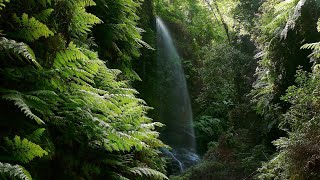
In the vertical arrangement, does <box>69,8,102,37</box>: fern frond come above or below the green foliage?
above

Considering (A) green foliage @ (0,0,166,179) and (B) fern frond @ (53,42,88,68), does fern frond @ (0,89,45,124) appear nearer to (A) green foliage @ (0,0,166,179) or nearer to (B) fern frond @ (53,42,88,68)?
(A) green foliage @ (0,0,166,179)

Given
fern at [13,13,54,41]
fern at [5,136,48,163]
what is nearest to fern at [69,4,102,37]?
fern at [13,13,54,41]

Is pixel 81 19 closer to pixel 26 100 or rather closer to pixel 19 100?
pixel 26 100

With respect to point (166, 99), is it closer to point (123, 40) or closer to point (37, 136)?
point (123, 40)

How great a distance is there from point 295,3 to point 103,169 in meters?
6.97

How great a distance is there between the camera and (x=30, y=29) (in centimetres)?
233

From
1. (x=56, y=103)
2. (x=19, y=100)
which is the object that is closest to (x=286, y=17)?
(x=56, y=103)

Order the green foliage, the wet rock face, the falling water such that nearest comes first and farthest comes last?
the green foliage, the wet rock face, the falling water

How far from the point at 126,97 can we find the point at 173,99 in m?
12.6

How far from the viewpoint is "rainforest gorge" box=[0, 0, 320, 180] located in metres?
2.31

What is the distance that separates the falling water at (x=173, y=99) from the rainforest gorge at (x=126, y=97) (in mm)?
105

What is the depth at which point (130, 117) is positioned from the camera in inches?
123

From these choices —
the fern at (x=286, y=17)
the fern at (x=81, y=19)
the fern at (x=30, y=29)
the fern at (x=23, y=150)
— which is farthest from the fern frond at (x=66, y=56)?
the fern at (x=286, y=17)

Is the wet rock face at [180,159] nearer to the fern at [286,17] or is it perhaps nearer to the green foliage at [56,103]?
the fern at [286,17]
